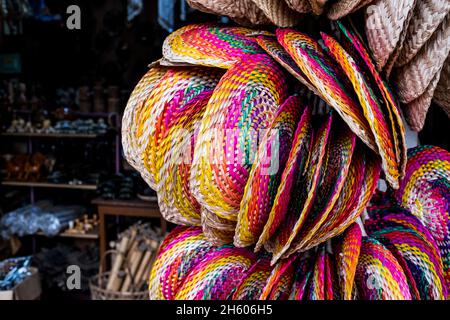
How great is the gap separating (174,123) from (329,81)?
138 millimetres

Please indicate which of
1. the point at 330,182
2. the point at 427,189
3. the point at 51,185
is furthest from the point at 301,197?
the point at 51,185

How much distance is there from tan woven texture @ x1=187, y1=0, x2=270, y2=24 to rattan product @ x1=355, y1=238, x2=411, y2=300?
23 cm

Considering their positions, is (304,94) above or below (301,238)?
above

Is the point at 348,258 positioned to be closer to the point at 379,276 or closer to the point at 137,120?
the point at 379,276

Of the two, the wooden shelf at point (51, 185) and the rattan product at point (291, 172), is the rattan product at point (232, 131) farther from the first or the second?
the wooden shelf at point (51, 185)

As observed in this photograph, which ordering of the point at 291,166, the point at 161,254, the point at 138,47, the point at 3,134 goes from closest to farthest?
the point at 291,166, the point at 161,254, the point at 3,134, the point at 138,47

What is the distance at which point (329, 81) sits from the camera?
0.33 metres

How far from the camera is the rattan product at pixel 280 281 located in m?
0.38

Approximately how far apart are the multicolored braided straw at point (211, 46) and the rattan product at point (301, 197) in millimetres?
92

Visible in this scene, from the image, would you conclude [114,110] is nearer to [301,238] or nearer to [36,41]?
[36,41]

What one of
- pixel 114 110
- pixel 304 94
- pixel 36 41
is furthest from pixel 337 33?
pixel 36 41

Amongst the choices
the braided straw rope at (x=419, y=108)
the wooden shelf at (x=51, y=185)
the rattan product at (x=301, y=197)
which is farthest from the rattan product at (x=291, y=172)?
the wooden shelf at (x=51, y=185)

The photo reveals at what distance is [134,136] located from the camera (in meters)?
0.40

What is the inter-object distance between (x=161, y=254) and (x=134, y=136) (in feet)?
0.46
